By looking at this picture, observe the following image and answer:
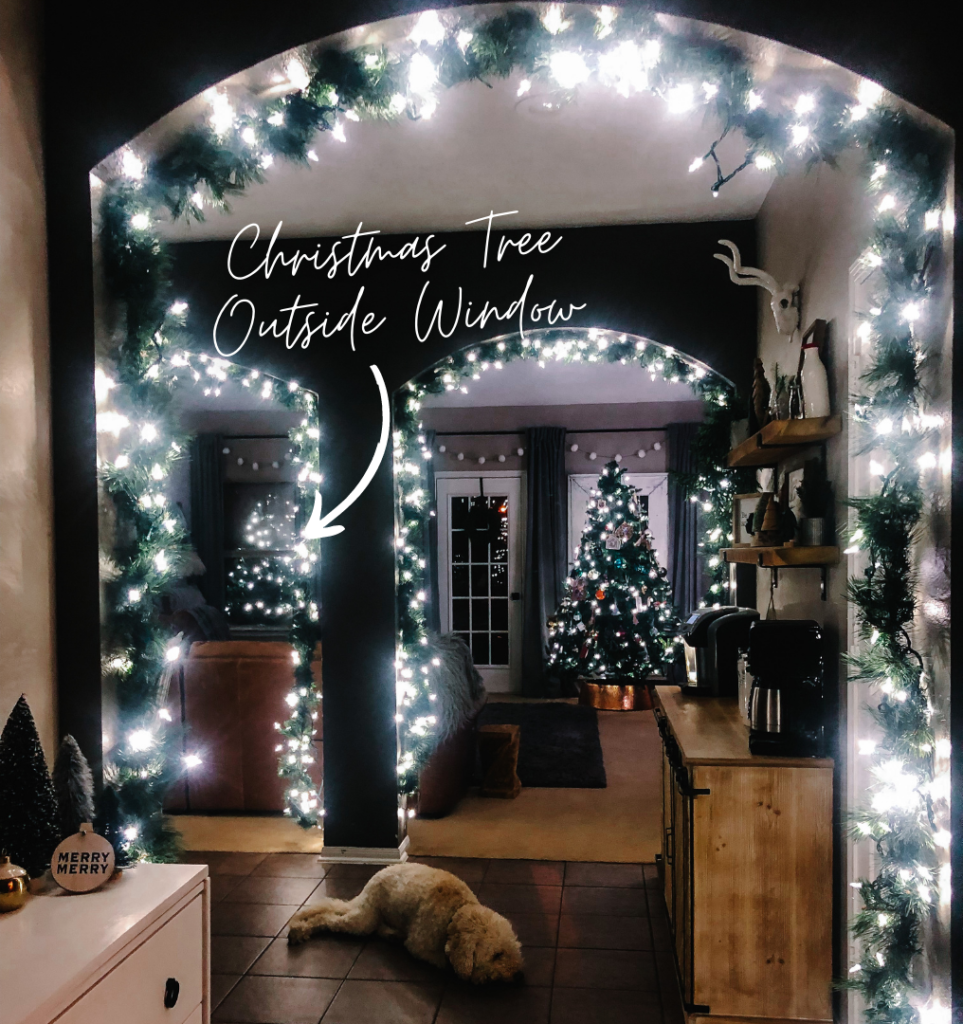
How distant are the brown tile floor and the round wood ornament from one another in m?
1.47

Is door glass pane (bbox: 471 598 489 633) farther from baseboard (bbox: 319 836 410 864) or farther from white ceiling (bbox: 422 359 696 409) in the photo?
baseboard (bbox: 319 836 410 864)

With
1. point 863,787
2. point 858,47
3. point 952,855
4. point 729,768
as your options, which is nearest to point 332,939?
point 729,768

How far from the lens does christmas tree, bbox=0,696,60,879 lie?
1.62 meters

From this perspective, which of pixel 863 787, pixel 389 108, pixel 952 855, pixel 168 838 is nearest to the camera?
pixel 952 855

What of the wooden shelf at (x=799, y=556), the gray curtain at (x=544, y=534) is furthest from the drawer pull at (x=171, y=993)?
the gray curtain at (x=544, y=534)

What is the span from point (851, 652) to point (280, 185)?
2.84m

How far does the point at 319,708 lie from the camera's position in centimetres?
447

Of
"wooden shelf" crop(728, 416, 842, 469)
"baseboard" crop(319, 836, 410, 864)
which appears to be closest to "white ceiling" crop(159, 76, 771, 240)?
"wooden shelf" crop(728, 416, 842, 469)

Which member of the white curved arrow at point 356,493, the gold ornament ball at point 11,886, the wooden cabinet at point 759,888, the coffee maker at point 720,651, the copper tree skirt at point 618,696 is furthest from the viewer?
the copper tree skirt at point 618,696

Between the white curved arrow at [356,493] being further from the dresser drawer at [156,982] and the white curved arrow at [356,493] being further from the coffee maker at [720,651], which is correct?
the dresser drawer at [156,982]

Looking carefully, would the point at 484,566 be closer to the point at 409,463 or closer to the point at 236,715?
the point at 409,463

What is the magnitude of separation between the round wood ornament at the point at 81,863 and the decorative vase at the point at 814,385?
2.27 metres

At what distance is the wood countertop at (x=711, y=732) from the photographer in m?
2.52

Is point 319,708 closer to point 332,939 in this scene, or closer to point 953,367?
point 332,939
